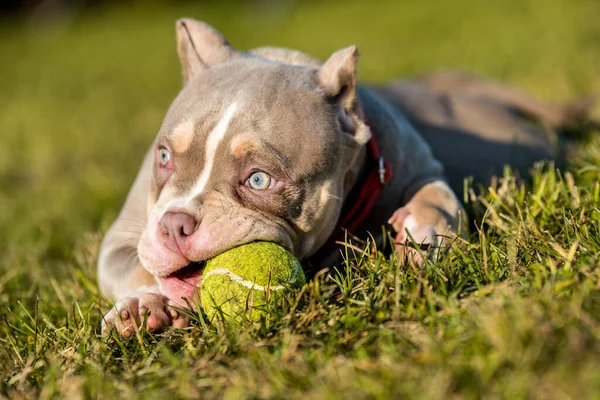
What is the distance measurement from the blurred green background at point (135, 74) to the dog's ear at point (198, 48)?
1431 millimetres

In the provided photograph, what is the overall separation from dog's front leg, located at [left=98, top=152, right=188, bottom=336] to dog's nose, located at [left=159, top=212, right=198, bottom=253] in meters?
0.24

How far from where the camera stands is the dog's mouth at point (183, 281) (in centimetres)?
317

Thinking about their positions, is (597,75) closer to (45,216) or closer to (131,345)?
(45,216)

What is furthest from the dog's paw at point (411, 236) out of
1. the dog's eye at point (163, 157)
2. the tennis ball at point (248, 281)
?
the dog's eye at point (163, 157)

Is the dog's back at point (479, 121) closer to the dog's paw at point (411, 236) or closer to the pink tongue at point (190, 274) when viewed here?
the dog's paw at point (411, 236)

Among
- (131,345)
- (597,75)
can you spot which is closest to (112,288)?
(131,345)

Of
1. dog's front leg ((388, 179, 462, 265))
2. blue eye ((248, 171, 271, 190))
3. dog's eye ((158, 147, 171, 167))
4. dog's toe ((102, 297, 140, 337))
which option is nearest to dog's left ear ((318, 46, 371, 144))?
dog's front leg ((388, 179, 462, 265))

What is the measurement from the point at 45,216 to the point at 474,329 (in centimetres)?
429

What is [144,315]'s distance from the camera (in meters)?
2.95

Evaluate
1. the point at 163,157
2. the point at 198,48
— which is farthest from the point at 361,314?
the point at 198,48

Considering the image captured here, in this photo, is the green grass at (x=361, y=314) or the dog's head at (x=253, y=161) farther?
the dog's head at (x=253, y=161)

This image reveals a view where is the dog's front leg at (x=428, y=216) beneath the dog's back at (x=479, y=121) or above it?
above

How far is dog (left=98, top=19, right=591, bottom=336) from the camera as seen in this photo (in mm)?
3062

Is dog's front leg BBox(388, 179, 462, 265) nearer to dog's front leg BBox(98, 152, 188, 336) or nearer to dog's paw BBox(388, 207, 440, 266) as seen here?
dog's paw BBox(388, 207, 440, 266)
